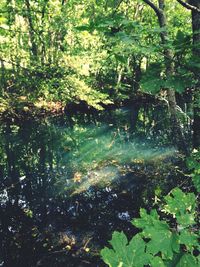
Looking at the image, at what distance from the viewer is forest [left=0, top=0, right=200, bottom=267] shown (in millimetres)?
A: 2330

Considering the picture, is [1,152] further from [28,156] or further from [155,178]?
[155,178]

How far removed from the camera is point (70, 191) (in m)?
11.2

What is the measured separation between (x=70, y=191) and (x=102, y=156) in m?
4.10

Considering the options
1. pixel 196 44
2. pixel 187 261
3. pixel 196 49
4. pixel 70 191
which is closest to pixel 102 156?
pixel 70 191

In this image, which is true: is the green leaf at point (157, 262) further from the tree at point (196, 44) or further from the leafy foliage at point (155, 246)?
the tree at point (196, 44)

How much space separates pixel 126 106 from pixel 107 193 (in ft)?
64.4

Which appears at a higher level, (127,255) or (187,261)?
(127,255)

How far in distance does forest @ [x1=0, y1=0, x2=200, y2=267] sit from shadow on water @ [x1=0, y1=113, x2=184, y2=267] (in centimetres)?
4

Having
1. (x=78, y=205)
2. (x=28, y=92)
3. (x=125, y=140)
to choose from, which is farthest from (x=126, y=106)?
(x=78, y=205)

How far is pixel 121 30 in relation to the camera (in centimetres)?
244

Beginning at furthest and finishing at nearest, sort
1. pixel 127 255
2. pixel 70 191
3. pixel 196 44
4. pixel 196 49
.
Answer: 1. pixel 70 191
2. pixel 196 49
3. pixel 196 44
4. pixel 127 255

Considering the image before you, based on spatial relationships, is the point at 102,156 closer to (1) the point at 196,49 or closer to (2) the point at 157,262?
(1) the point at 196,49

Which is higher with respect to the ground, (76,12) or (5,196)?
(76,12)

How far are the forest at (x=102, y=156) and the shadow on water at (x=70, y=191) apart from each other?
4 centimetres
